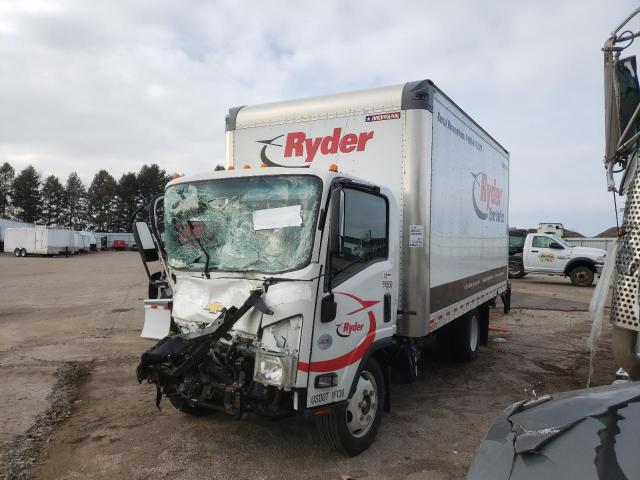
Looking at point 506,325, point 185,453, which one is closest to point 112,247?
point 506,325

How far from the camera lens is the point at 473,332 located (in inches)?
325

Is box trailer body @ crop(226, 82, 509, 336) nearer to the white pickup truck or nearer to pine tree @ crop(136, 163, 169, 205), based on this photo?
the white pickup truck

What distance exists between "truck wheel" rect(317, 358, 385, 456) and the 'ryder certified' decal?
208 mm

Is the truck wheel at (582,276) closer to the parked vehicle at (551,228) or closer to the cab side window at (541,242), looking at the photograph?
the cab side window at (541,242)

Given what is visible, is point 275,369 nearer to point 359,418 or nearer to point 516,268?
point 359,418

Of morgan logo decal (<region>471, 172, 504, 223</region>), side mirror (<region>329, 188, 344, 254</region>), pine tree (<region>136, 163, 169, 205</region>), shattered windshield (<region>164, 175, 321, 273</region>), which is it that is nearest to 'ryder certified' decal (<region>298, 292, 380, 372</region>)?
side mirror (<region>329, 188, 344, 254</region>)

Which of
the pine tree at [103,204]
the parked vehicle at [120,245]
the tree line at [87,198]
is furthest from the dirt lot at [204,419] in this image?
the pine tree at [103,204]

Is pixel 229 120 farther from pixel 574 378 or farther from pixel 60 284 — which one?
pixel 60 284

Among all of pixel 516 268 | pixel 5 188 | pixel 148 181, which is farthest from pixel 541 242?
pixel 5 188

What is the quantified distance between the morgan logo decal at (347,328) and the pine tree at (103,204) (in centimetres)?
9385

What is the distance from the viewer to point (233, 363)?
12.7 feet

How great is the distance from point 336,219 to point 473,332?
17.5ft

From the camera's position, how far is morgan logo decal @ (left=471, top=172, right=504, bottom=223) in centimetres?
735

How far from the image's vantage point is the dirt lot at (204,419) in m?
4.20
